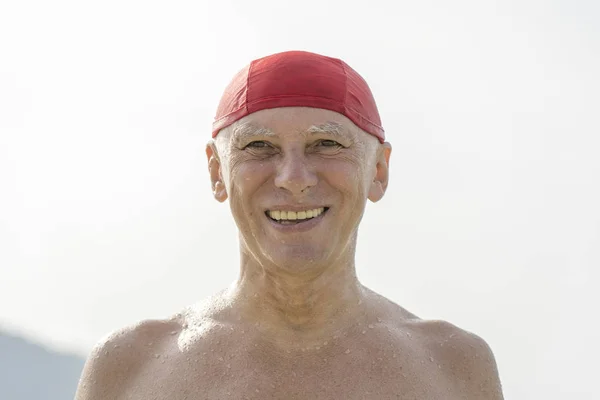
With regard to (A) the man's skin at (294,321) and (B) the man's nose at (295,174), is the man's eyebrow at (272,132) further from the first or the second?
(B) the man's nose at (295,174)

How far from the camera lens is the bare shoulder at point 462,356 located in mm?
6074

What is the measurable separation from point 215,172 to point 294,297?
29.7 inches

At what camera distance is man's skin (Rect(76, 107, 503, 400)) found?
5.63m

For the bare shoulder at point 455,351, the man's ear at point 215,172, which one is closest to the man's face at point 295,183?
the man's ear at point 215,172

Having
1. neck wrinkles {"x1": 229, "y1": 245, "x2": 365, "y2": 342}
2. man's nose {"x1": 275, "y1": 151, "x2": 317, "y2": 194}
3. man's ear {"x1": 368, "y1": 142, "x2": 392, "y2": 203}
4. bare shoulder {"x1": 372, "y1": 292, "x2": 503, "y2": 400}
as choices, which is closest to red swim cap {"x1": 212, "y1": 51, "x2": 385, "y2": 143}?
man's ear {"x1": 368, "y1": 142, "x2": 392, "y2": 203}

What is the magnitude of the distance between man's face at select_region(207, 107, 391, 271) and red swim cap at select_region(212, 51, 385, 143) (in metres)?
0.05

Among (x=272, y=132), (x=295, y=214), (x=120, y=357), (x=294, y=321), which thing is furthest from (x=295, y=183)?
(x=120, y=357)

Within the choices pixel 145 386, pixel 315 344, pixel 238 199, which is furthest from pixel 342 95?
pixel 145 386

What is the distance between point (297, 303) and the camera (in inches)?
232

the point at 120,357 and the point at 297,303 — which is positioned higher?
the point at 297,303

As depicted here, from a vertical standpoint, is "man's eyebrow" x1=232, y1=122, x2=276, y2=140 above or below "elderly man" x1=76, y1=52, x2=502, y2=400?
above

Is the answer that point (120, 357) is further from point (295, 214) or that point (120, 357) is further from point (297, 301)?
point (295, 214)

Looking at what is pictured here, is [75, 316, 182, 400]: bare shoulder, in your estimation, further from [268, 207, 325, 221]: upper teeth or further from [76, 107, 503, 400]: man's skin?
[268, 207, 325, 221]: upper teeth

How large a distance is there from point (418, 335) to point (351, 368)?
51 cm
